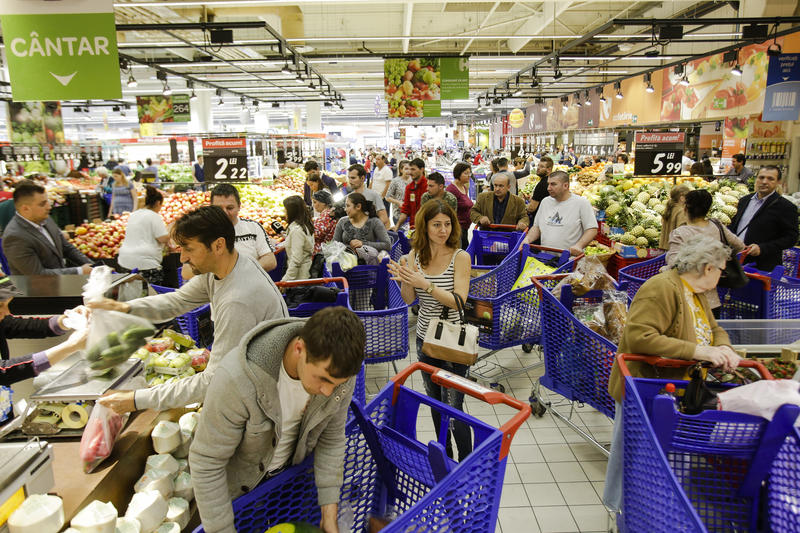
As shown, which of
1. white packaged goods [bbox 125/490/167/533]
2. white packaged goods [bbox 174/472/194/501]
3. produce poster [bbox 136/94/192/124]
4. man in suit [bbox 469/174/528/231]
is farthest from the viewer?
produce poster [bbox 136/94/192/124]

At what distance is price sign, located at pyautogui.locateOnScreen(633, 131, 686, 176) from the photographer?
24.5 feet

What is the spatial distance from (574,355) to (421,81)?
1092 cm

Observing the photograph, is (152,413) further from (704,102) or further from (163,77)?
(704,102)

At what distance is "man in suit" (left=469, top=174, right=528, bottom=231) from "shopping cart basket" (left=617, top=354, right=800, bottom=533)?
448 cm

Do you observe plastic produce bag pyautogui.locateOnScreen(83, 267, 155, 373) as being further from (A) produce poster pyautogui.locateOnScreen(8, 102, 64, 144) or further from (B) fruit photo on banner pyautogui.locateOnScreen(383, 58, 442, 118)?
(A) produce poster pyautogui.locateOnScreen(8, 102, 64, 144)

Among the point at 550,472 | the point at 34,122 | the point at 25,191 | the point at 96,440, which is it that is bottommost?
the point at 550,472

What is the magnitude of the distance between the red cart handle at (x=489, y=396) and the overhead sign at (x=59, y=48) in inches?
137

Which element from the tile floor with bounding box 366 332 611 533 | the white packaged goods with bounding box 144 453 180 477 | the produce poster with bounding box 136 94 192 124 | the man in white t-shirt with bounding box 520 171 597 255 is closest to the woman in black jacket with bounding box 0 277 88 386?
the white packaged goods with bounding box 144 453 180 477

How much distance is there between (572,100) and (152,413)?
2637 centimetres

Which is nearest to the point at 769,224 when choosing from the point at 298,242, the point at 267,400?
the point at 298,242

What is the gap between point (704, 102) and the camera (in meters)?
14.4

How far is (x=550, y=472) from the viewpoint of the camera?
11.9 ft

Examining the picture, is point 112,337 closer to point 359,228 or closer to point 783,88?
point 359,228

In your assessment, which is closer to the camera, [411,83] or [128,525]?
[128,525]
